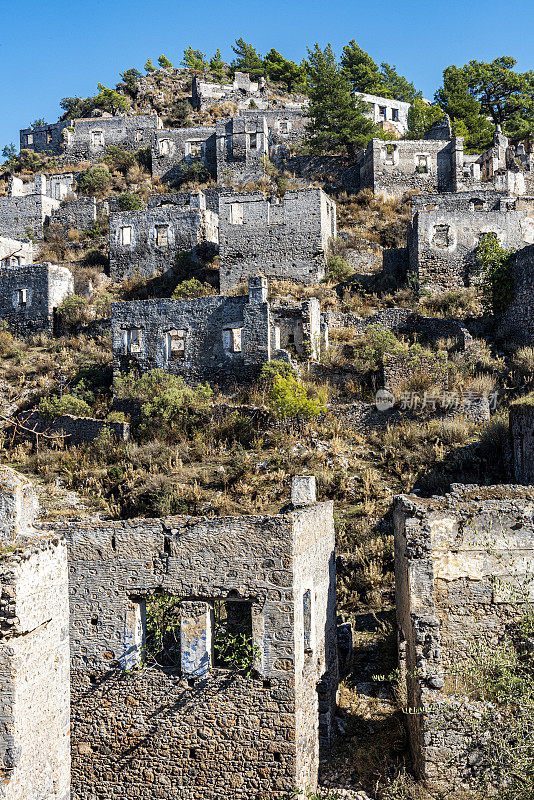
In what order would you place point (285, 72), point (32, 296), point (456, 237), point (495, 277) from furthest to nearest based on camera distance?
point (285, 72)
point (32, 296)
point (456, 237)
point (495, 277)

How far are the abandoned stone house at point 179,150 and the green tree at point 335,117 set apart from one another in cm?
623

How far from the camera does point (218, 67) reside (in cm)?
6278

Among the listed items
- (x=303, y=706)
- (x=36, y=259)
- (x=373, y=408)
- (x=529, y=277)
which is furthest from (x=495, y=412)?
(x=36, y=259)

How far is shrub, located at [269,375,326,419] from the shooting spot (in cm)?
2195

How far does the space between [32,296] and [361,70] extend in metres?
36.9

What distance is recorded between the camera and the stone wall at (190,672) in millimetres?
9945

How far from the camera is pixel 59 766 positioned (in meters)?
8.52

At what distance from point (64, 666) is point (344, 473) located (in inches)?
474

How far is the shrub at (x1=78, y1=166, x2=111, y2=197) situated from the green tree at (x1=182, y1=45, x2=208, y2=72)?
21.2 meters

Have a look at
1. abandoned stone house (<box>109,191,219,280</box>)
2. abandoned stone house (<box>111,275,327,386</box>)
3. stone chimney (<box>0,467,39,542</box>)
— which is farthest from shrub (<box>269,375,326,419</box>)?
abandoned stone house (<box>109,191,219,280</box>)

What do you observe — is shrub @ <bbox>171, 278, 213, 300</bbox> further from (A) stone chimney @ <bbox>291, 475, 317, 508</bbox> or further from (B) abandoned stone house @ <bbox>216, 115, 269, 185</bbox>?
(A) stone chimney @ <bbox>291, 475, 317, 508</bbox>

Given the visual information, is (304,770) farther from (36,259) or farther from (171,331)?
(36,259)

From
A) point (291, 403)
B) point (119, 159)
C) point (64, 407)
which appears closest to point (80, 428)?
point (64, 407)

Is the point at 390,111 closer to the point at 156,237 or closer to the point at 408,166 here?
the point at 408,166
